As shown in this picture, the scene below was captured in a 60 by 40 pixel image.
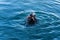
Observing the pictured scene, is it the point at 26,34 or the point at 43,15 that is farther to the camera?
the point at 43,15

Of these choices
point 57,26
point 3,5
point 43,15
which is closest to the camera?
point 57,26

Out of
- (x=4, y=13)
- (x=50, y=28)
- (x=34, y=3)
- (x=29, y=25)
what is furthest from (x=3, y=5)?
(x=50, y=28)

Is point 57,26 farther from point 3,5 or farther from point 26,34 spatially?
point 3,5

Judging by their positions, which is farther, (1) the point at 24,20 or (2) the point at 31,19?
(1) the point at 24,20

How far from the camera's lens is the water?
12467 mm

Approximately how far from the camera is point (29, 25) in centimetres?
1320

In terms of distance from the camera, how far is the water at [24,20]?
12467mm

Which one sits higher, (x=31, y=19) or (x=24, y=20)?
(x=24, y=20)

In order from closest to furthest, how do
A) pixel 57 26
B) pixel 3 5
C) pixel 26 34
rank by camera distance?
pixel 26 34 → pixel 57 26 → pixel 3 5

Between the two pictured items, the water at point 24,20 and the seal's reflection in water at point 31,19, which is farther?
the seal's reflection in water at point 31,19

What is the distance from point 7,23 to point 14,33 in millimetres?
1077

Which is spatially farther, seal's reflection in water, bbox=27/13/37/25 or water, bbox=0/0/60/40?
seal's reflection in water, bbox=27/13/37/25

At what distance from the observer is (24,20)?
13703 millimetres

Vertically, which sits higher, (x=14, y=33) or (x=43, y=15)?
(x=43, y=15)
